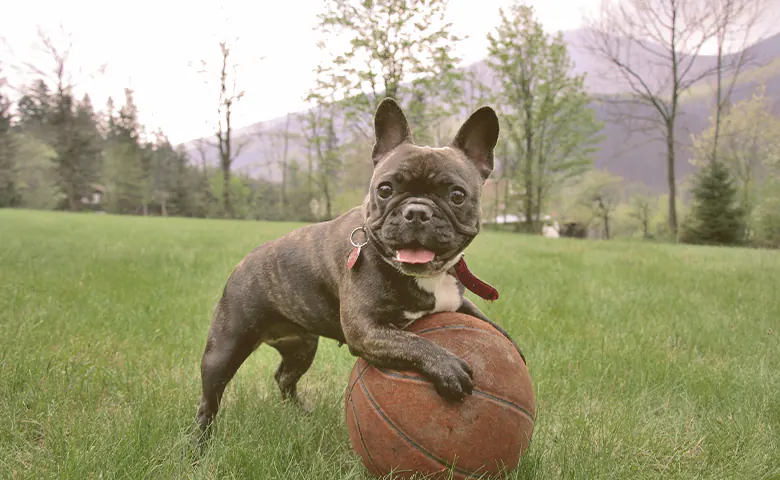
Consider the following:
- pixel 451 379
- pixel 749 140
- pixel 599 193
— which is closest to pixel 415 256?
pixel 451 379

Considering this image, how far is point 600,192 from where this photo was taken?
5422 centimetres

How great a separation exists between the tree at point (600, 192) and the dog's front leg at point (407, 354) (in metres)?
55.1

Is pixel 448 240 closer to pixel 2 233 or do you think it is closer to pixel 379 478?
pixel 379 478

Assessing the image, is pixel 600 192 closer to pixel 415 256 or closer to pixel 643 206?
pixel 643 206

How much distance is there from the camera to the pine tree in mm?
29203

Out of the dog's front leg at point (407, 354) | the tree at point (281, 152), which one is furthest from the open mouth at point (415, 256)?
the tree at point (281, 152)

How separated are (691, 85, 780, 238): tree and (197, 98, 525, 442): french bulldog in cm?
3991

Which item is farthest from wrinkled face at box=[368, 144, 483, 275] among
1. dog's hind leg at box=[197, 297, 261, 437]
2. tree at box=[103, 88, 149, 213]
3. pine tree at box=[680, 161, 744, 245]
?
tree at box=[103, 88, 149, 213]

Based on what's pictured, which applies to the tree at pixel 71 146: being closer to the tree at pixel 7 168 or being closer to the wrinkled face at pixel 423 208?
the tree at pixel 7 168

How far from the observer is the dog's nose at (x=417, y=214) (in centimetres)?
249

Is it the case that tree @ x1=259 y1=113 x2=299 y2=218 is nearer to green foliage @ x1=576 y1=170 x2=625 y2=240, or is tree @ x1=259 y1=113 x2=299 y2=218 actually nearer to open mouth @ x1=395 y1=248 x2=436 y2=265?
green foliage @ x1=576 y1=170 x2=625 y2=240

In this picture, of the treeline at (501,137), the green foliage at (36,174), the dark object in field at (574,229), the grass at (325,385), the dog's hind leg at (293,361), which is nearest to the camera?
the grass at (325,385)

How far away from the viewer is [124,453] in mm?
2762

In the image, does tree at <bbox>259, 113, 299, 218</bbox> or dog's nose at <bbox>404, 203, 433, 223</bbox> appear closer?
dog's nose at <bbox>404, 203, 433, 223</bbox>
